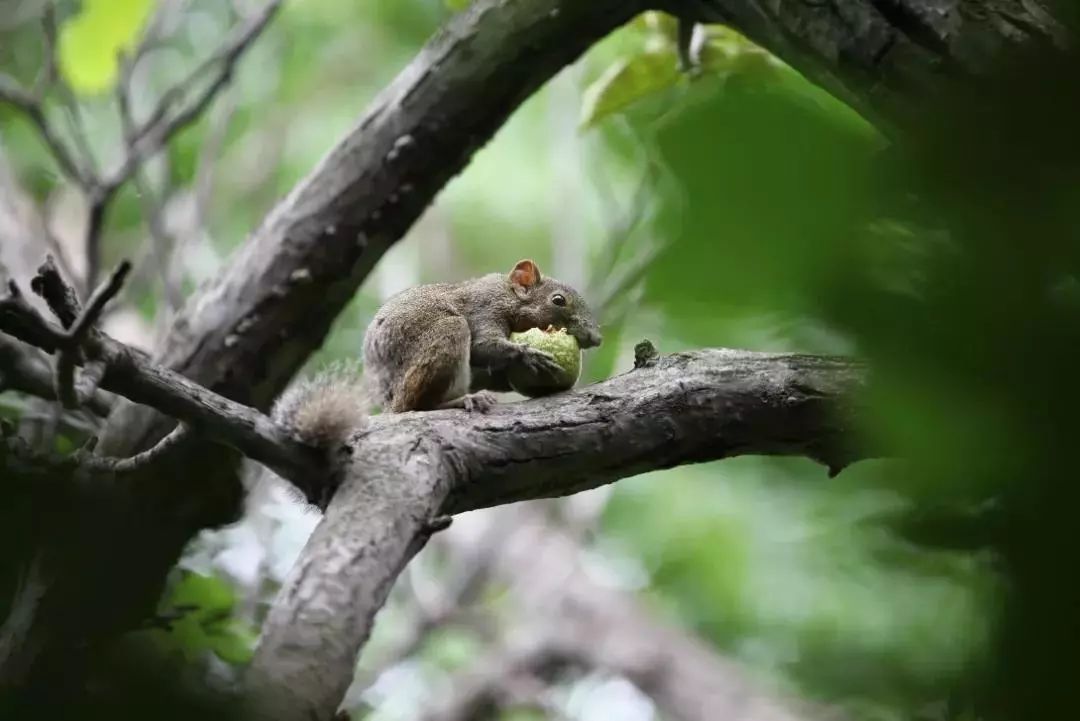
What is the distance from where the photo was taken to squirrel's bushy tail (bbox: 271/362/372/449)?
1.10 metres

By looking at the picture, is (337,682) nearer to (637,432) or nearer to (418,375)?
(637,432)

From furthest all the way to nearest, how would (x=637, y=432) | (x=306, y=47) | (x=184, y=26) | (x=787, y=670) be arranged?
(x=306, y=47) → (x=184, y=26) → (x=637, y=432) → (x=787, y=670)

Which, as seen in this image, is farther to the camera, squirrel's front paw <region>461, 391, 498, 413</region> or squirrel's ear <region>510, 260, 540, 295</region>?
squirrel's ear <region>510, 260, 540, 295</region>

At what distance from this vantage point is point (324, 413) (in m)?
1.10

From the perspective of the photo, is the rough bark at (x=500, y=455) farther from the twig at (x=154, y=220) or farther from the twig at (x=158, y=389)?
the twig at (x=154, y=220)

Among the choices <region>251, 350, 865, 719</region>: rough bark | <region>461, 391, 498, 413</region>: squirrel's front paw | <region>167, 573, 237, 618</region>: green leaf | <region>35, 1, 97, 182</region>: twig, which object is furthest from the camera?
<region>35, 1, 97, 182</region>: twig

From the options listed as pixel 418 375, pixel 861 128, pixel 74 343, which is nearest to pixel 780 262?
pixel 861 128

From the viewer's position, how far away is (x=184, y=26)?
3.46 meters

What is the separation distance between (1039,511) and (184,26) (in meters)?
3.61

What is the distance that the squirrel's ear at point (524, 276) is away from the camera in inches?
76.7

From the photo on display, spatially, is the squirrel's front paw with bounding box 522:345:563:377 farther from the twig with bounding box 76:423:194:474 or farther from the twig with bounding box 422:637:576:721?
the twig with bounding box 422:637:576:721

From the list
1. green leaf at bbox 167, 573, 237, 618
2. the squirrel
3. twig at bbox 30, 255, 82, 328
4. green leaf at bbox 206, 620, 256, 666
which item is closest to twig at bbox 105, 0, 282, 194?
the squirrel

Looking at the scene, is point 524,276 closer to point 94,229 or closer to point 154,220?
point 94,229

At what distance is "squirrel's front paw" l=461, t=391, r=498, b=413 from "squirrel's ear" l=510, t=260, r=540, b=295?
0.50m
